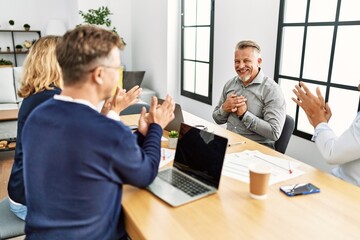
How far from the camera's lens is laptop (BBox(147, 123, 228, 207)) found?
3.86 feet

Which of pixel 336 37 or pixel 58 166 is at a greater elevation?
pixel 336 37

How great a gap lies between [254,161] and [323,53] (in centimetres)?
140

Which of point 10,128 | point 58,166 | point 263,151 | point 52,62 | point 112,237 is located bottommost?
point 10,128

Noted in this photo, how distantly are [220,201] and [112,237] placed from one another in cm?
40

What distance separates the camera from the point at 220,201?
1162 millimetres

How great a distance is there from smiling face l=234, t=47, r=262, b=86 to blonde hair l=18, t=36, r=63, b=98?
1.24 meters

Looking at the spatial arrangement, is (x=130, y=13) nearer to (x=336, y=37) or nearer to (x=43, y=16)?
(x=43, y=16)

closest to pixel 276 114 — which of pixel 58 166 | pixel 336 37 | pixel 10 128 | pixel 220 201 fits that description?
pixel 336 37

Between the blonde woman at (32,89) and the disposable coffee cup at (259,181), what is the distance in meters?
0.98

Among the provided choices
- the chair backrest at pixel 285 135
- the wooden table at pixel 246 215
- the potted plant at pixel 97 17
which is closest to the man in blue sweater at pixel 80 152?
the wooden table at pixel 246 215

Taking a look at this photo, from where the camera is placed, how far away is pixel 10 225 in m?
1.47

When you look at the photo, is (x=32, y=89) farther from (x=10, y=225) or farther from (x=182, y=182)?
(x=182, y=182)

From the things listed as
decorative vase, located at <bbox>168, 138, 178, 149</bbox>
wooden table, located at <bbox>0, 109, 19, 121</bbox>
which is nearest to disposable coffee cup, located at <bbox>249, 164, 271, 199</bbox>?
decorative vase, located at <bbox>168, 138, 178, 149</bbox>

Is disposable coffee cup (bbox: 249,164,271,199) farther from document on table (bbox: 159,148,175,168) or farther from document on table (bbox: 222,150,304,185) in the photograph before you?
document on table (bbox: 159,148,175,168)
